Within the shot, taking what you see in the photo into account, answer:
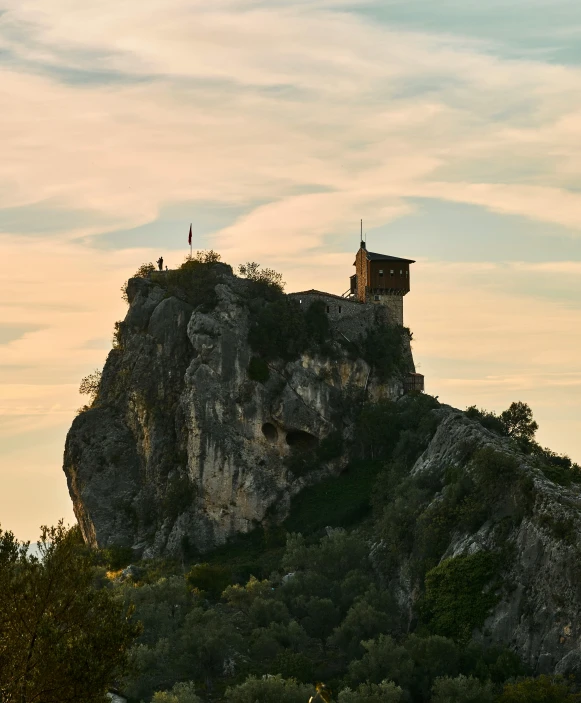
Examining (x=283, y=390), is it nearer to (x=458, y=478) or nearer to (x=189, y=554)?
(x=189, y=554)

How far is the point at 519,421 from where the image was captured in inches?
4380

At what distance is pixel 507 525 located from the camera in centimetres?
8306

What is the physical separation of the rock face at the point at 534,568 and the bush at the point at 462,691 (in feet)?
17.4

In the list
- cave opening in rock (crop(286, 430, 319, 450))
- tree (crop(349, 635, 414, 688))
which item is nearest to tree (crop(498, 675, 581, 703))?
tree (crop(349, 635, 414, 688))

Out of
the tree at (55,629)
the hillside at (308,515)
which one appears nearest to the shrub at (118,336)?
the hillside at (308,515)

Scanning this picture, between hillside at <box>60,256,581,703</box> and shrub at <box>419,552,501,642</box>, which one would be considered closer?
hillside at <box>60,256,581,703</box>

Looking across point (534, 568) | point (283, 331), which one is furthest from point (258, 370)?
point (534, 568)

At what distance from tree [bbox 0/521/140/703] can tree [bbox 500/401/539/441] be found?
213 ft

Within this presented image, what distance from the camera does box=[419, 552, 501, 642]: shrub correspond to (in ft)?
262

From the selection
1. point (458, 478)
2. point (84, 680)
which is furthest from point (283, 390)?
point (84, 680)

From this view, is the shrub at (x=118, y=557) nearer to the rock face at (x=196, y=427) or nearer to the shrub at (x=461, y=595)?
the rock face at (x=196, y=427)

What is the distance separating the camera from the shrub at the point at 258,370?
354ft

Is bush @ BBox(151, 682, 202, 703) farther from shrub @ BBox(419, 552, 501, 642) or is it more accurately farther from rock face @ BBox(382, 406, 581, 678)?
rock face @ BBox(382, 406, 581, 678)

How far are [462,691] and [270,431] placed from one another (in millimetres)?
41918
